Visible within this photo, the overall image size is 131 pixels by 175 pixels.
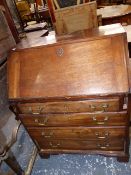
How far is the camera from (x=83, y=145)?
2.06 m

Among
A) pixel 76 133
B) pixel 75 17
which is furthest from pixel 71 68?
pixel 75 17

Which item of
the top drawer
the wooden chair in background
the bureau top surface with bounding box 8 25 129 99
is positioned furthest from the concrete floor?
the wooden chair in background

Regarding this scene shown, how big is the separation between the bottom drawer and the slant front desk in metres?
0.01

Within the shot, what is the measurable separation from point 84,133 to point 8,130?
98cm

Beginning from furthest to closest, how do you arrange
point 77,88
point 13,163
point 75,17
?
point 75,17 → point 13,163 → point 77,88

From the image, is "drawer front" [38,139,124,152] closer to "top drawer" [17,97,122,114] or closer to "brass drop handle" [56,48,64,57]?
"top drawer" [17,97,122,114]

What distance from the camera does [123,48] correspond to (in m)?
1.43

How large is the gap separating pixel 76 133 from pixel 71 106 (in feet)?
1.37

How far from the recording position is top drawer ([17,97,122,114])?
1.54 meters

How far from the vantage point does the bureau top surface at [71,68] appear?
1443 millimetres

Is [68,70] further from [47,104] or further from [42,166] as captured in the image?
[42,166]

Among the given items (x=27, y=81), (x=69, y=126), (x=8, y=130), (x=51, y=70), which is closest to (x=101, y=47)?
(x=51, y=70)

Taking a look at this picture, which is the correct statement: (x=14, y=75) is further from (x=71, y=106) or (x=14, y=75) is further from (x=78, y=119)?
(x=78, y=119)

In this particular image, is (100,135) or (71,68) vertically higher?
(71,68)
